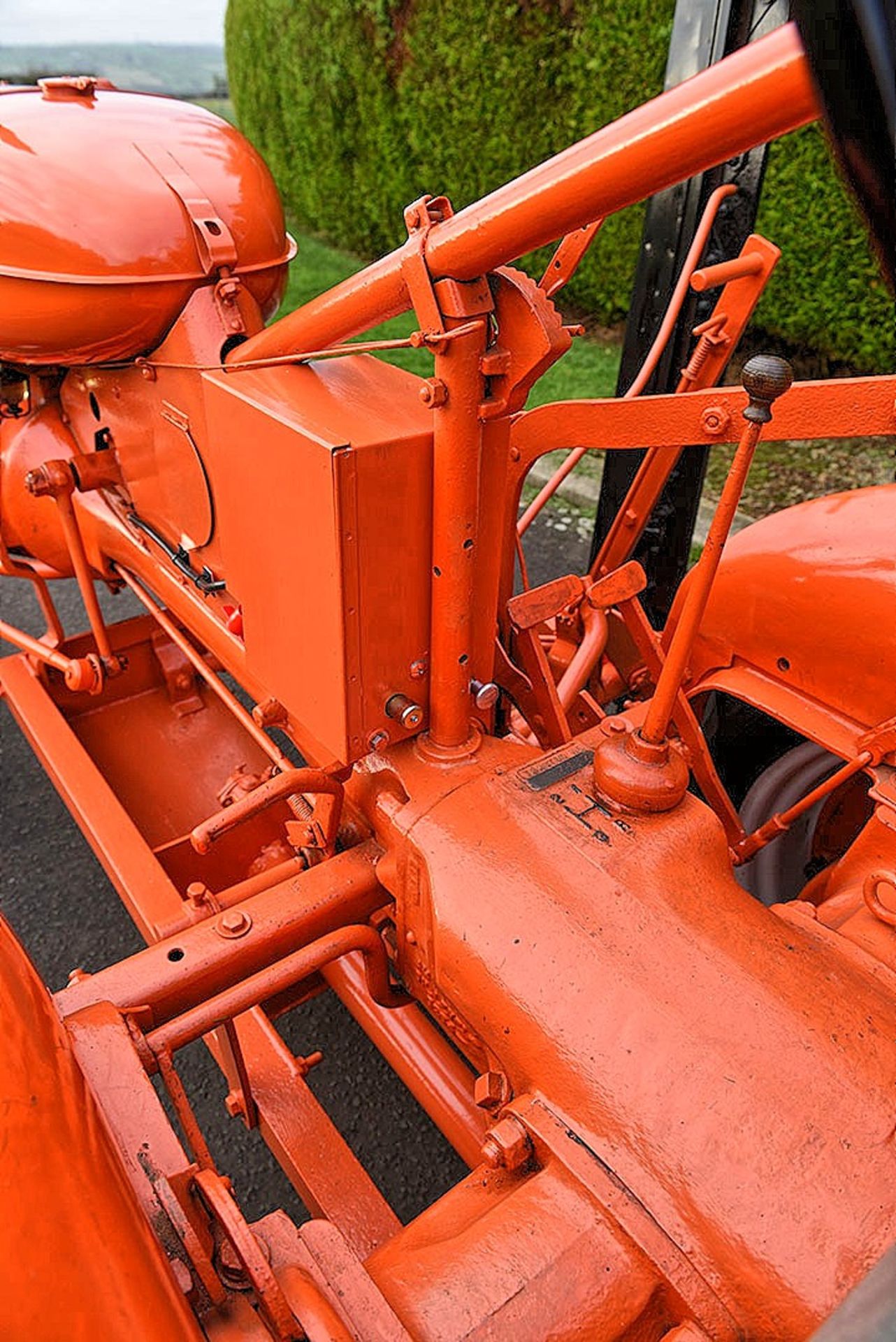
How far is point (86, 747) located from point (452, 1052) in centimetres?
152

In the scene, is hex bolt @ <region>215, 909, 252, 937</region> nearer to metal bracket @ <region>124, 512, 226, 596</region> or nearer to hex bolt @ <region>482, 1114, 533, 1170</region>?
hex bolt @ <region>482, 1114, 533, 1170</region>

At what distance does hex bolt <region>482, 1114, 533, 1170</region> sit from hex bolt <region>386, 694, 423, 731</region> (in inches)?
25.1

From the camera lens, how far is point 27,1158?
2.77 feet

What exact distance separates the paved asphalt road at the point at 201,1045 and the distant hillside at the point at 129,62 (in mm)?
12353

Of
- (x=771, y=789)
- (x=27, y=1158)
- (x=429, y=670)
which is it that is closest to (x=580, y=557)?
(x=771, y=789)

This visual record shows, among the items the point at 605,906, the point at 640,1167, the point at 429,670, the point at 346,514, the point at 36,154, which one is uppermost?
the point at 36,154

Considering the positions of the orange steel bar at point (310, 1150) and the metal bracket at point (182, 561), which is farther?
the metal bracket at point (182, 561)

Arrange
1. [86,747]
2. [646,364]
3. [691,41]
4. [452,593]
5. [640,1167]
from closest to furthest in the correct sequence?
[640,1167] → [452,593] → [646,364] → [691,41] → [86,747]

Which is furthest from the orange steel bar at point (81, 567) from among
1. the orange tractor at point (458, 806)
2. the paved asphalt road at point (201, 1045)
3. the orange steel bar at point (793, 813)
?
the orange steel bar at point (793, 813)

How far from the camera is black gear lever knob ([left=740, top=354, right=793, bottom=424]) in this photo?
105 cm

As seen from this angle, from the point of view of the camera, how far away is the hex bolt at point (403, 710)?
1.54 metres

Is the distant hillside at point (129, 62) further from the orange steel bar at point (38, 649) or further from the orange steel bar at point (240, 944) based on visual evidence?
the orange steel bar at point (240, 944)

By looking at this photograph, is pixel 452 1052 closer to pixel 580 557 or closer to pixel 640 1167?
pixel 640 1167

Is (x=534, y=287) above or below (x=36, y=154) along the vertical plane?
below
